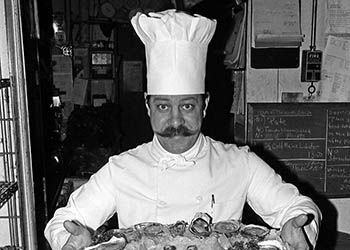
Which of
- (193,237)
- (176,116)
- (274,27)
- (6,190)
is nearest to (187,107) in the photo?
(176,116)

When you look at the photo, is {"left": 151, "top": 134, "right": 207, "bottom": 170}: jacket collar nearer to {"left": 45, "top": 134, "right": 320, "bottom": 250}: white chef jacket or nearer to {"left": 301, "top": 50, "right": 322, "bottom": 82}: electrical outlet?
{"left": 45, "top": 134, "right": 320, "bottom": 250}: white chef jacket

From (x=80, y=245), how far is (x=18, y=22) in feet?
2.08

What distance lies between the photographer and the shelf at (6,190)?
4.09ft

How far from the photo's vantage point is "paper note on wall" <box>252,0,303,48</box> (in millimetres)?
2396

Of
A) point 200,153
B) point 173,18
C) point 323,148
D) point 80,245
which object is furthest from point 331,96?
point 80,245

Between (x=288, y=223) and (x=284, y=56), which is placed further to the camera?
(x=284, y=56)

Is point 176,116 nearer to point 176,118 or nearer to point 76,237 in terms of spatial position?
point 176,118

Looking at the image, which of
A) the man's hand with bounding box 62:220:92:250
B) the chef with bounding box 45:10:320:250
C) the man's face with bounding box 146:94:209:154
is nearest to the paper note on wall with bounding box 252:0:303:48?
the chef with bounding box 45:10:320:250

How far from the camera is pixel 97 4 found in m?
3.57

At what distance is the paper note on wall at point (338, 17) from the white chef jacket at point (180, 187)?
4.80 ft

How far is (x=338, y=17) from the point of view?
2447mm

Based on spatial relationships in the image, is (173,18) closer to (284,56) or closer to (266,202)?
(266,202)

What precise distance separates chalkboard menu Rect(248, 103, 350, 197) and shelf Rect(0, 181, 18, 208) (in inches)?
55.0

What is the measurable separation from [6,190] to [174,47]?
1.97ft
